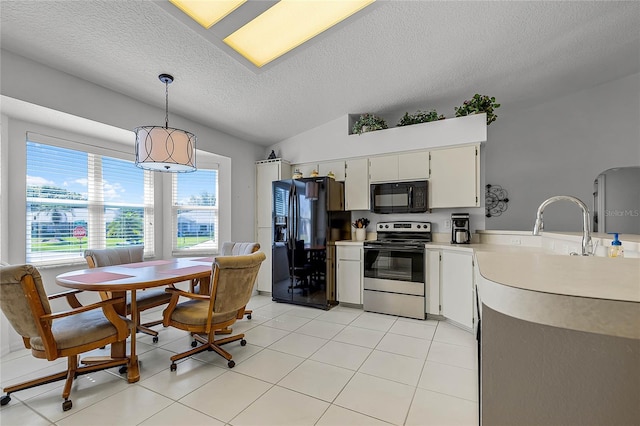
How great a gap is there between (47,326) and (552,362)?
2.52 meters

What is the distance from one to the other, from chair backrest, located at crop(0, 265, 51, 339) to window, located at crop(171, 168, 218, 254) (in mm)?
2313

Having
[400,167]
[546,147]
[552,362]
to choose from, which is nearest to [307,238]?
[400,167]

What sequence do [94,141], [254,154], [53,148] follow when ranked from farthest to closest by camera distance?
[254,154] < [94,141] < [53,148]

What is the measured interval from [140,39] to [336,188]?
263 centimetres

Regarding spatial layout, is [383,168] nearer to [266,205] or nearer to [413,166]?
[413,166]

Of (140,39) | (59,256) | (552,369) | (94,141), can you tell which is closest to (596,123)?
(552,369)

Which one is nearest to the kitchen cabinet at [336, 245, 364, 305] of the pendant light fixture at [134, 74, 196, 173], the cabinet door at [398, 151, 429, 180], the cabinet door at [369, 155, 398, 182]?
the cabinet door at [369, 155, 398, 182]

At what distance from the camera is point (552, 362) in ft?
2.68

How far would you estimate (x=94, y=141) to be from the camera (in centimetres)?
321

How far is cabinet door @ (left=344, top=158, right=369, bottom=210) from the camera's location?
3.96m

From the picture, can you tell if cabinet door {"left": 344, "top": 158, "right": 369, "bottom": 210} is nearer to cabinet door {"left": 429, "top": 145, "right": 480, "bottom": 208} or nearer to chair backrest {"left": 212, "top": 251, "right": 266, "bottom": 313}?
cabinet door {"left": 429, "top": 145, "right": 480, "bottom": 208}

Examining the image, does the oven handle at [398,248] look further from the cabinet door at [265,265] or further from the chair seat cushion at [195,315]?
the chair seat cushion at [195,315]

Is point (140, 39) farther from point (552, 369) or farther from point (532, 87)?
point (532, 87)

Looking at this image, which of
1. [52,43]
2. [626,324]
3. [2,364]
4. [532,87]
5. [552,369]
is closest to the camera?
[626,324]
